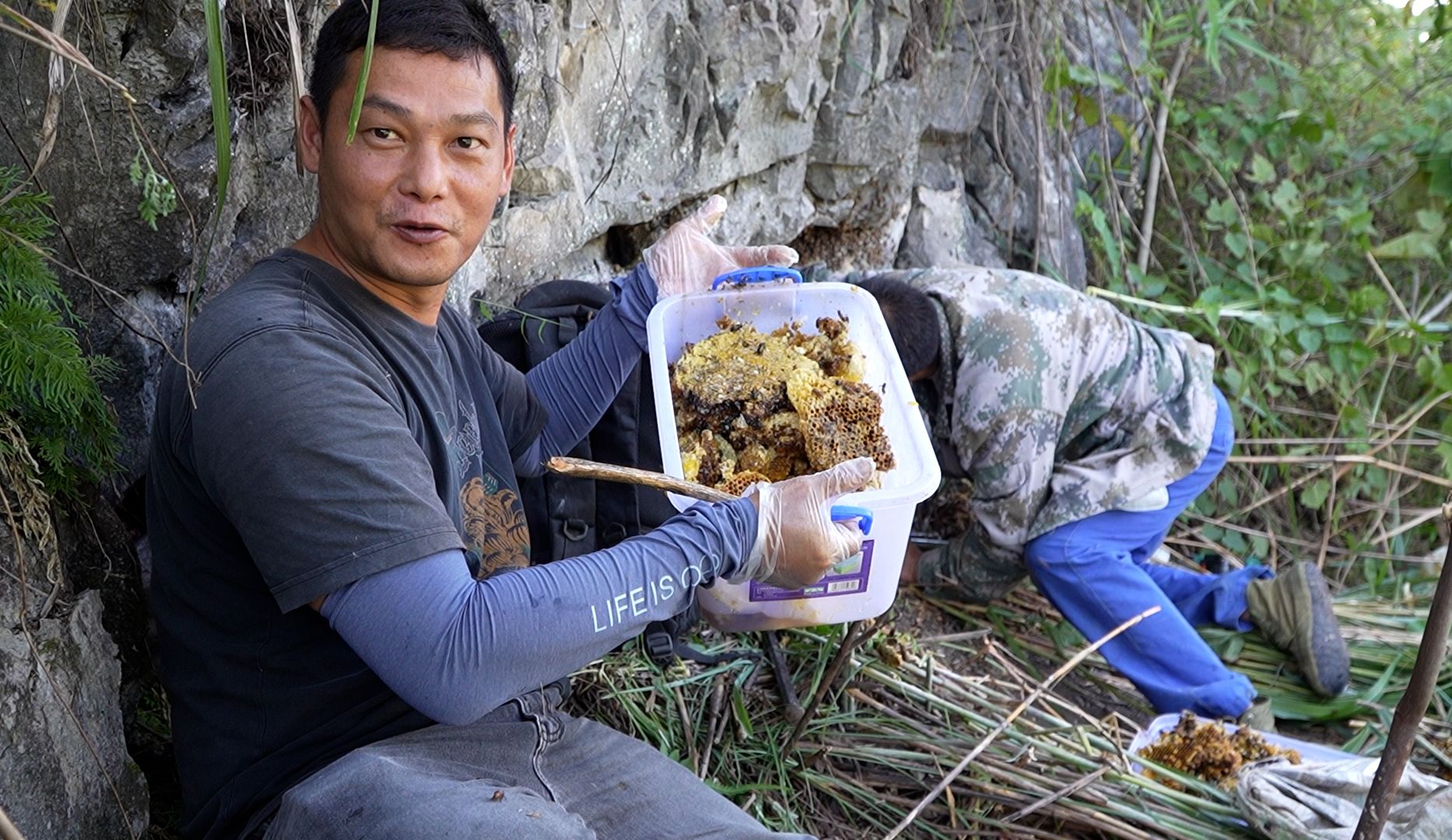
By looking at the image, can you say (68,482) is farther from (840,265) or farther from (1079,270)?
(1079,270)

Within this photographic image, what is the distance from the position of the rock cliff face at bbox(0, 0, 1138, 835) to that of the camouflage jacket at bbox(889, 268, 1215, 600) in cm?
67

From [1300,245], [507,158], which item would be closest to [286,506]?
[507,158]

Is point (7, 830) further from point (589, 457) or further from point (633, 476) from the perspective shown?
point (589, 457)

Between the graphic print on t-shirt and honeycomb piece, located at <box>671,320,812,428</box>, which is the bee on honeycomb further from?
the graphic print on t-shirt

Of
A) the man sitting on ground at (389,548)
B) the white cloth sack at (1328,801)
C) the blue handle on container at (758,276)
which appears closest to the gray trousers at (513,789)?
the man sitting on ground at (389,548)

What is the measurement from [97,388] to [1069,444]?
240cm

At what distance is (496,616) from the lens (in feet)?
4.57

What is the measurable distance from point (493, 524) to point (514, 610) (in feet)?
1.57

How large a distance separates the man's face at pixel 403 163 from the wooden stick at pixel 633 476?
0.35 m

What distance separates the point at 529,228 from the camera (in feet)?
8.83

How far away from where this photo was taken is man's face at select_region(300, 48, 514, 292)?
64.1 inches

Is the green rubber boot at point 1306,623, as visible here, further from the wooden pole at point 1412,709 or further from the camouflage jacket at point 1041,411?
the wooden pole at point 1412,709

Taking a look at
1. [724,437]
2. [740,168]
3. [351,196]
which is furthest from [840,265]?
[351,196]

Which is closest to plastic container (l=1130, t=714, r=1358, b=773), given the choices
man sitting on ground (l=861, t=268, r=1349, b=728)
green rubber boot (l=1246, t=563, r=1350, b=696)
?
man sitting on ground (l=861, t=268, r=1349, b=728)
